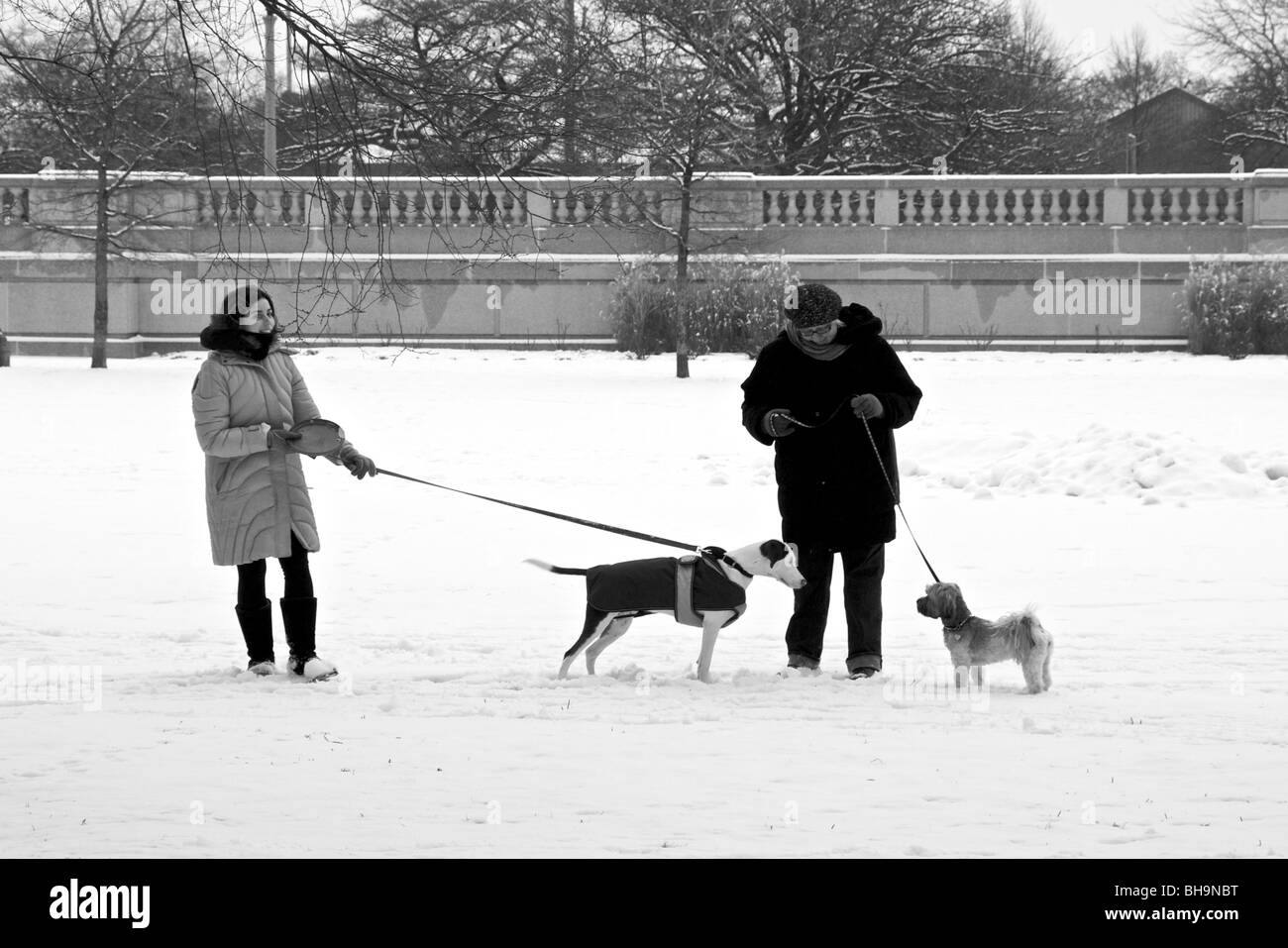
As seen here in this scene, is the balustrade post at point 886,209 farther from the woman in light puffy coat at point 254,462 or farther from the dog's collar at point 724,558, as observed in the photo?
the woman in light puffy coat at point 254,462

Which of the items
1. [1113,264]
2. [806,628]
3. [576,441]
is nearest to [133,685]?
[806,628]

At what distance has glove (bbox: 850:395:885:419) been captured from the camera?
6.84 metres

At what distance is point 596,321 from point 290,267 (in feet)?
16.1

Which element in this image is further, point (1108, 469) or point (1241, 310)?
point (1241, 310)

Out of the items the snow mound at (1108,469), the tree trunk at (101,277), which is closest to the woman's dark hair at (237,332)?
the snow mound at (1108,469)

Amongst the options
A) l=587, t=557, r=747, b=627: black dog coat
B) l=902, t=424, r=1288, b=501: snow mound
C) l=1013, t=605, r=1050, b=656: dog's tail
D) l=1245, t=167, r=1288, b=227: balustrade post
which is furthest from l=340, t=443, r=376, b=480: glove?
l=1245, t=167, r=1288, b=227: balustrade post

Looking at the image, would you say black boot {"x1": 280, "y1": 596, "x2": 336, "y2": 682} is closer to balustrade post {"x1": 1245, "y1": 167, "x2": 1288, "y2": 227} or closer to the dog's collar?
the dog's collar

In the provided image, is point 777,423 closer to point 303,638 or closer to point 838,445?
point 838,445

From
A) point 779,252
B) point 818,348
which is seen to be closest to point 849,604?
point 818,348

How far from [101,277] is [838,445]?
20.3 metres

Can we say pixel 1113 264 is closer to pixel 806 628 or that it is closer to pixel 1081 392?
pixel 1081 392

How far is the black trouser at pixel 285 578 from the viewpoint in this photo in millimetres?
6871

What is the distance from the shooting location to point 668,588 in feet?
21.9

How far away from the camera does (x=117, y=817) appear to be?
4.88 meters
